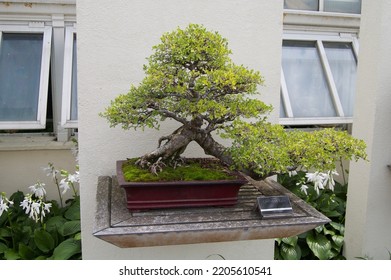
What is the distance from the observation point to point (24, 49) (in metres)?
2.88

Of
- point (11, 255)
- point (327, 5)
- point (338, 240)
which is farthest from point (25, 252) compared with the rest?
point (327, 5)

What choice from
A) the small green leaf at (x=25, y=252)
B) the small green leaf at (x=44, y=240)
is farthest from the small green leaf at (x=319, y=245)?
the small green leaf at (x=25, y=252)

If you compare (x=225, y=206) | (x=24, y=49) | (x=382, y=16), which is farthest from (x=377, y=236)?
(x=24, y=49)

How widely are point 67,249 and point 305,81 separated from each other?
2216 mm

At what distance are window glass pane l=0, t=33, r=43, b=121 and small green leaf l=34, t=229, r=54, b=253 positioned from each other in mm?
865

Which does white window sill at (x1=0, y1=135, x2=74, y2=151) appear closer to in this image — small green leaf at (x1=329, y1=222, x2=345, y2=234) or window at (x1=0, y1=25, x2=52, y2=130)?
window at (x1=0, y1=25, x2=52, y2=130)

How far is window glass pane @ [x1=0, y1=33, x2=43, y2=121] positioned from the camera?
2693 mm

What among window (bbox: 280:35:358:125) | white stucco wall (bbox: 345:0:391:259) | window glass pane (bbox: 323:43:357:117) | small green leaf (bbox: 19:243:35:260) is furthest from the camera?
window glass pane (bbox: 323:43:357:117)

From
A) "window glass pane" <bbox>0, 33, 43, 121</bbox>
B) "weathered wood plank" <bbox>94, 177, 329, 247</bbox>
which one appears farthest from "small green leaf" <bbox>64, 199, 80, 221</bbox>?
"weathered wood plank" <bbox>94, 177, 329, 247</bbox>

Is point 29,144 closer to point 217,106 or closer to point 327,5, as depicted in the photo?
point 217,106

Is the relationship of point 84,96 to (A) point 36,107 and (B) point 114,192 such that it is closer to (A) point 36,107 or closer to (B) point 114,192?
(B) point 114,192

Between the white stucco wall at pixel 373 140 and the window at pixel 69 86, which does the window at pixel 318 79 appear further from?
the window at pixel 69 86

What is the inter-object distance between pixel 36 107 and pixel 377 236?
243 centimetres

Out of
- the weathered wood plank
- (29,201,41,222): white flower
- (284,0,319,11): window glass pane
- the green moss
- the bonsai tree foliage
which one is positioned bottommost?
(29,201,41,222): white flower
